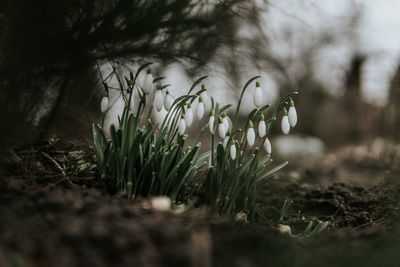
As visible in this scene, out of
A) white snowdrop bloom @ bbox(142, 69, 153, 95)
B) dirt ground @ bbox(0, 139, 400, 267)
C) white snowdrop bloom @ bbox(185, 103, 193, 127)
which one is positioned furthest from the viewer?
white snowdrop bloom @ bbox(185, 103, 193, 127)

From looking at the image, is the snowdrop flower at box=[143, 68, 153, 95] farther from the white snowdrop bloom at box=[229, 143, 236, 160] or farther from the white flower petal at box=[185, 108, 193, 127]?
the white snowdrop bloom at box=[229, 143, 236, 160]

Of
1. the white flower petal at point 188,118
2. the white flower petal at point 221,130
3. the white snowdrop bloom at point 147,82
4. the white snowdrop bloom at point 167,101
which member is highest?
the white snowdrop bloom at point 147,82

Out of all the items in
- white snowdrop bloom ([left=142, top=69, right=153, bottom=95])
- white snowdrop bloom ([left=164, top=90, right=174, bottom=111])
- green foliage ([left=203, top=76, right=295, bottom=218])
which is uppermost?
white snowdrop bloom ([left=142, top=69, right=153, bottom=95])

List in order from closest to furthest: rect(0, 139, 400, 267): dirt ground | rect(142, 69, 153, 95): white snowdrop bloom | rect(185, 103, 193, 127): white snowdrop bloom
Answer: rect(0, 139, 400, 267): dirt ground, rect(142, 69, 153, 95): white snowdrop bloom, rect(185, 103, 193, 127): white snowdrop bloom

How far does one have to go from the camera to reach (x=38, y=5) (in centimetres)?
236

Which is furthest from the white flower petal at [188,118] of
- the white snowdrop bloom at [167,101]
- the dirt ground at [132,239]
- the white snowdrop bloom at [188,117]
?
the dirt ground at [132,239]

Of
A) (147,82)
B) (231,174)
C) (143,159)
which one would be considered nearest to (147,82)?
(147,82)

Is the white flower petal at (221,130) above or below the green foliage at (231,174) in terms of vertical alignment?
above

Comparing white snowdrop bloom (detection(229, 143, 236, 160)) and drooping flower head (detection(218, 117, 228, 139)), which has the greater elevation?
drooping flower head (detection(218, 117, 228, 139))

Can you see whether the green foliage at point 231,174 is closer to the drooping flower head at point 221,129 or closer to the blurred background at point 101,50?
the drooping flower head at point 221,129

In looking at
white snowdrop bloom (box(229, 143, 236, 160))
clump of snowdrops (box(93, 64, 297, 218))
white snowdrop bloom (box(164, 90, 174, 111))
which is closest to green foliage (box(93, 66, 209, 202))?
clump of snowdrops (box(93, 64, 297, 218))

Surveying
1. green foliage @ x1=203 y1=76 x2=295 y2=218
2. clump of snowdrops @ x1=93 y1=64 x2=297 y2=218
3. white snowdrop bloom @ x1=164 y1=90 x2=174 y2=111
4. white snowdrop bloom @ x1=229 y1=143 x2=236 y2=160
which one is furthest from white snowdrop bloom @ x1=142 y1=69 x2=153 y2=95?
white snowdrop bloom @ x1=229 y1=143 x2=236 y2=160

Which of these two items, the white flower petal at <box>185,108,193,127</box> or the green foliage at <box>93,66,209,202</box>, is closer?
the green foliage at <box>93,66,209,202</box>

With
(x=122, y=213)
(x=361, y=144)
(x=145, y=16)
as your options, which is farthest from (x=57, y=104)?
(x=361, y=144)
